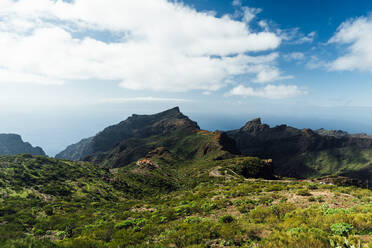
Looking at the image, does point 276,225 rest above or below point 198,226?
above

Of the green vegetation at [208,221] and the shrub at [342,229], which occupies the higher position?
the shrub at [342,229]

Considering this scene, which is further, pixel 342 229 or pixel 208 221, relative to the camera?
pixel 208 221

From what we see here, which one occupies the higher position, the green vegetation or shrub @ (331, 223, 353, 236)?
shrub @ (331, 223, 353, 236)

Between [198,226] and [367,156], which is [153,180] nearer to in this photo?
[198,226]

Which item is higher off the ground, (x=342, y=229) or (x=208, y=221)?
(x=342, y=229)

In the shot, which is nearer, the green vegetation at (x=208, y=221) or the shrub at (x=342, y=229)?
the shrub at (x=342, y=229)

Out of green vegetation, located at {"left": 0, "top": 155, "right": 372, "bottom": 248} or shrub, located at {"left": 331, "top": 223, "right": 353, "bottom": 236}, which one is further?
green vegetation, located at {"left": 0, "top": 155, "right": 372, "bottom": 248}

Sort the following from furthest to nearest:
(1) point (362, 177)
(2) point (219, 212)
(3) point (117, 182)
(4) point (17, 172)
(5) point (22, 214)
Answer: (1) point (362, 177), (3) point (117, 182), (4) point (17, 172), (5) point (22, 214), (2) point (219, 212)

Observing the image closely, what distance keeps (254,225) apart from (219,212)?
17.0ft

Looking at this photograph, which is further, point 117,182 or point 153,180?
point 153,180

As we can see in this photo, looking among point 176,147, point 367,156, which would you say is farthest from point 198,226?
point 367,156

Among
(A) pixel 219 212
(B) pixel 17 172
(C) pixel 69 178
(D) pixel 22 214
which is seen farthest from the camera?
(C) pixel 69 178

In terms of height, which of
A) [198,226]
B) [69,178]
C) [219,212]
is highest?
[198,226]

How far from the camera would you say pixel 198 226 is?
10.9 metres
